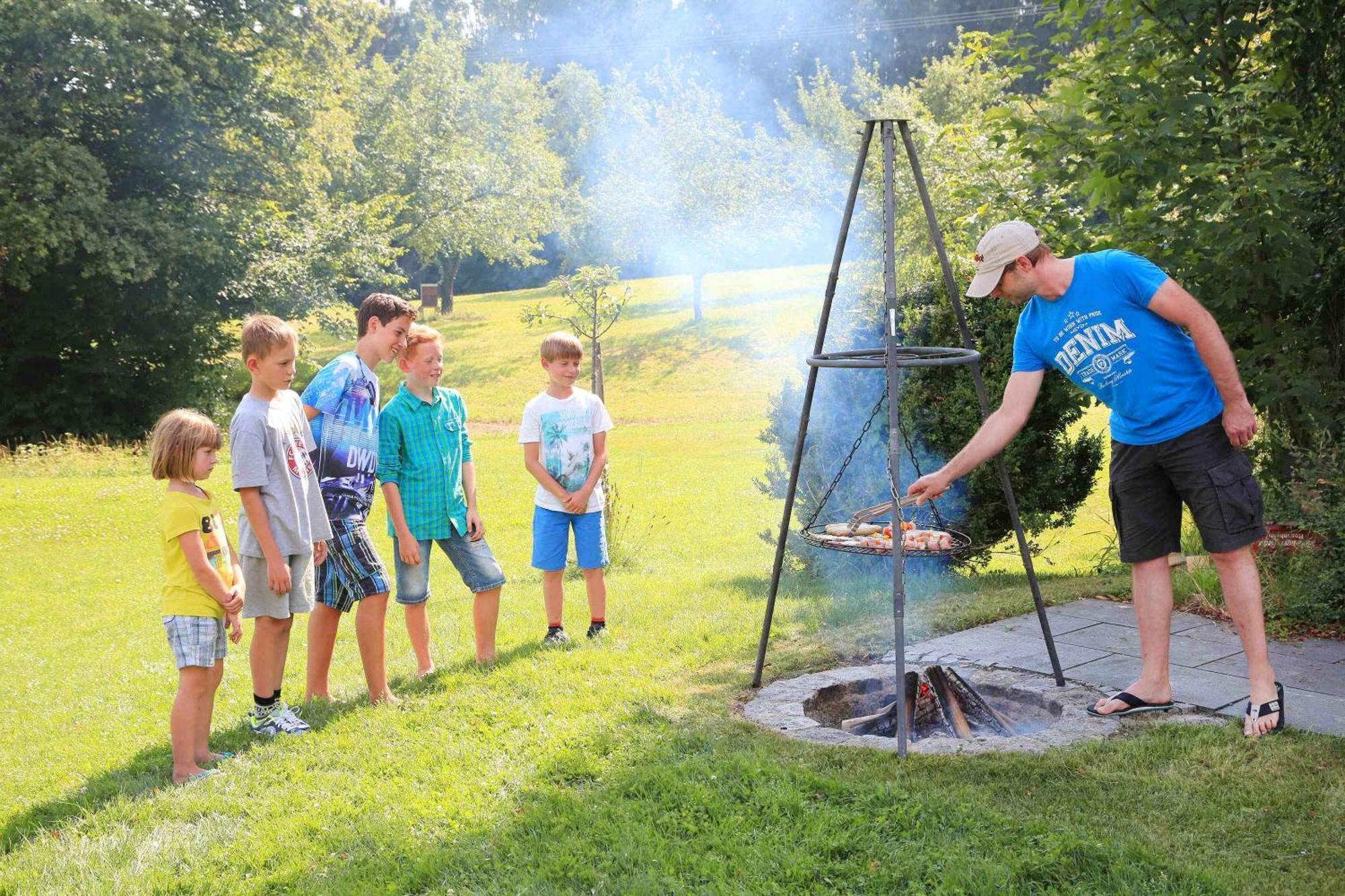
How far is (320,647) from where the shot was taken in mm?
4754

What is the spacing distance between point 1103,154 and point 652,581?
13.0 feet

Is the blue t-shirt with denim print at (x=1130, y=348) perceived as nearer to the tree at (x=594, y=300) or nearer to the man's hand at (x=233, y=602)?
the man's hand at (x=233, y=602)

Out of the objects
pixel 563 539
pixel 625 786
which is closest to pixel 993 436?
pixel 625 786

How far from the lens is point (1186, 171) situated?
552 centimetres

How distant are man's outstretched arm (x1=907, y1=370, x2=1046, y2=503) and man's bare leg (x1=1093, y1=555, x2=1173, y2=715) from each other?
77 centimetres

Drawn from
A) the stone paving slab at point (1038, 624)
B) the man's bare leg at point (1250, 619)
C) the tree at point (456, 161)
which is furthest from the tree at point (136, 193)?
the man's bare leg at point (1250, 619)

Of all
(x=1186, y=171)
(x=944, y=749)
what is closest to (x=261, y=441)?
(x=944, y=749)

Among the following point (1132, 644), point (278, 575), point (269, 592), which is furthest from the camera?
point (1132, 644)

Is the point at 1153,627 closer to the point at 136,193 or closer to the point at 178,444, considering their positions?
the point at 178,444

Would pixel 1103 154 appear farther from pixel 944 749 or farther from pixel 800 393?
pixel 944 749

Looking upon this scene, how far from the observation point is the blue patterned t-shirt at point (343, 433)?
4.55 meters

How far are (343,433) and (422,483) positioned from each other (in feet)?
1.65

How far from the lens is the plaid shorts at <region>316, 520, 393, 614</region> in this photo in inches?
180

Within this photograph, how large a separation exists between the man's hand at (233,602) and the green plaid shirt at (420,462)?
0.97 metres
